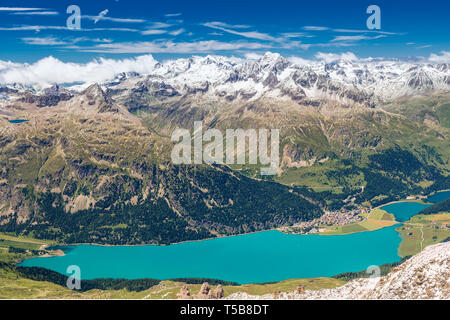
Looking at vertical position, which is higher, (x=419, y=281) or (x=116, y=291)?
(x=419, y=281)

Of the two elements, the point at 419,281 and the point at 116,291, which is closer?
the point at 419,281

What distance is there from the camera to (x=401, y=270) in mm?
47719

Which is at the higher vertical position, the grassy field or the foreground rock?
the foreground rock

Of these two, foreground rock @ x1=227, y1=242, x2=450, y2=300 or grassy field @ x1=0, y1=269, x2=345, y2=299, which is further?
grassy field @ x1=0, y1=269, x2=345, y2=299

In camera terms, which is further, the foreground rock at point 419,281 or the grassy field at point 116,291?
the grassy field at point 116,291

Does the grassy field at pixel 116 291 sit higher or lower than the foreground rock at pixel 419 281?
lower
